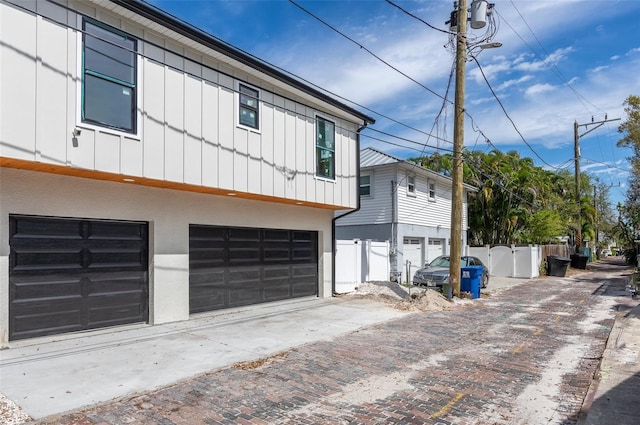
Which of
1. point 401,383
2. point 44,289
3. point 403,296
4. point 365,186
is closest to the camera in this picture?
point 401,383

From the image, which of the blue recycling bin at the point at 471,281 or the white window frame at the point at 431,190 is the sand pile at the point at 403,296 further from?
the white window frame at the point at 431,190

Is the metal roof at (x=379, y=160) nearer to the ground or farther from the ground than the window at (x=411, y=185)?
farther from the ground

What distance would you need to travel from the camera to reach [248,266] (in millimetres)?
11352

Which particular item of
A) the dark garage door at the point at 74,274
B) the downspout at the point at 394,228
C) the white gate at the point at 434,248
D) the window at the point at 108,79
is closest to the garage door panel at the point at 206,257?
the dark garage door at the point at 74,274

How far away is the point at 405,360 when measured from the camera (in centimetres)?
682

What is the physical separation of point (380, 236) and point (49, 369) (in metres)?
14.2

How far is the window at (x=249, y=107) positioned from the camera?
1007 centimetres

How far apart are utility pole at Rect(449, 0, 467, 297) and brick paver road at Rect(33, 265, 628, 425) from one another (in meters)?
3.92

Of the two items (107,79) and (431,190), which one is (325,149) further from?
(431,190)

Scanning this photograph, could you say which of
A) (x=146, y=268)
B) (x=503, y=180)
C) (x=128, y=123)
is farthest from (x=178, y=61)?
(x=503, y=180)

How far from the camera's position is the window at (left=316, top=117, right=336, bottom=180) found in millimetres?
12315

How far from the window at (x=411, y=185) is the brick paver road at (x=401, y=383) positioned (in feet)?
33.9

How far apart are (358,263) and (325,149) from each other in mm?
4667

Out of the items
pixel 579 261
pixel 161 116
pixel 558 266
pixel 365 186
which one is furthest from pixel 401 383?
pixel 579 261
